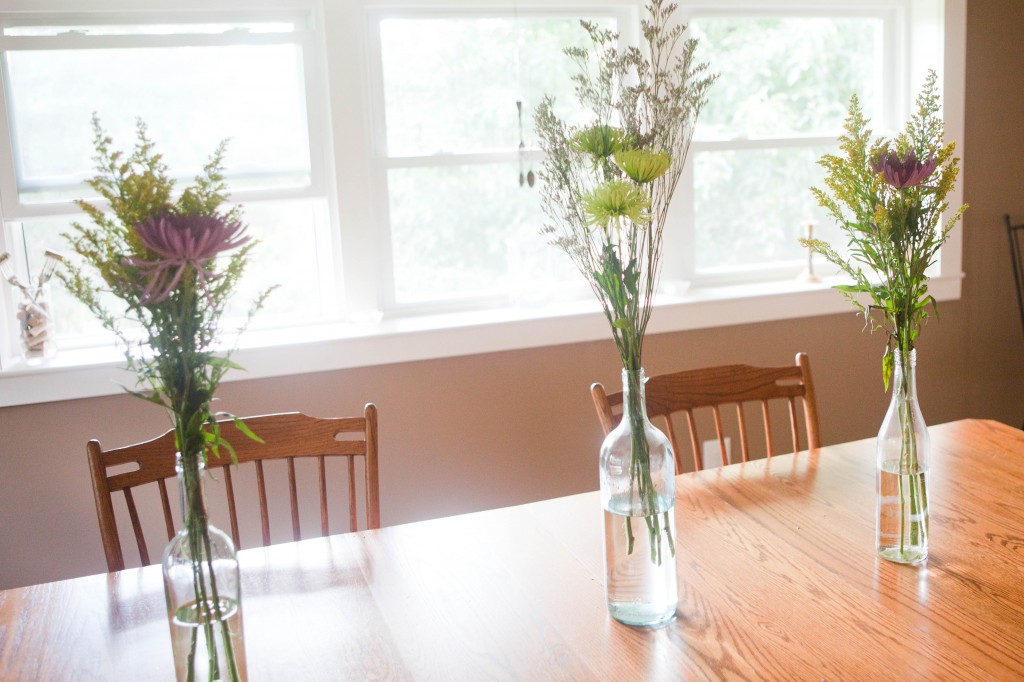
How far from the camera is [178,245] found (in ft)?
3.05

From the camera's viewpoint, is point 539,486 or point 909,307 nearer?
point 909,307

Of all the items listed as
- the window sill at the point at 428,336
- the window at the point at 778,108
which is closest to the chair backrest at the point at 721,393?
the window sill at the point at 428,336

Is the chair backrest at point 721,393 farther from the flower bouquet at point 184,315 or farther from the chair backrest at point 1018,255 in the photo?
the chair backrest at point 1018,255

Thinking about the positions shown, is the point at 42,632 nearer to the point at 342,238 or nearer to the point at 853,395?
the point at 342,238


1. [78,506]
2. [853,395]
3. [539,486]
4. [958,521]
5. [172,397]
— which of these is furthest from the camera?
[853,395]

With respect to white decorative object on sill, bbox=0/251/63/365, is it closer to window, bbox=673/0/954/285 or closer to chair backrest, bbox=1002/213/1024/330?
window, bbox=673/0/954/285

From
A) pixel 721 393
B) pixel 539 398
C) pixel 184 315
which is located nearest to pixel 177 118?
pixel 539 398

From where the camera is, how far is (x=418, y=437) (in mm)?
2742

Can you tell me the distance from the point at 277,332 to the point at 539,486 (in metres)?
0.91

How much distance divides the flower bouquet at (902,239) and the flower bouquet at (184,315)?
2.54ft

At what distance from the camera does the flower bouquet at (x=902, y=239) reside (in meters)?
1.25

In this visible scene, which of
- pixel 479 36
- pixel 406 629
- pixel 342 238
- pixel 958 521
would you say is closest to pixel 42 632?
pixel 406 629

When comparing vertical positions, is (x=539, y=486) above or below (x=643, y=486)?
below

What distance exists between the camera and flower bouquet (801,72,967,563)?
4.10 ft
